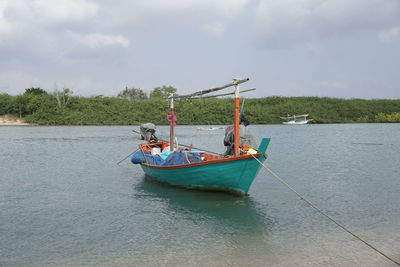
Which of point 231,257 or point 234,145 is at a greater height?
point 234,145

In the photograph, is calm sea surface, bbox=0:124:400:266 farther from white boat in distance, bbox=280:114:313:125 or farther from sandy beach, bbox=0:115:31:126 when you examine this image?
sandy beach, bbox=0:115:31:126

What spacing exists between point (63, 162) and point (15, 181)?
6029 mm

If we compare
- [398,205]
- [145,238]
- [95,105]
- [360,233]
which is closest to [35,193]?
[145,238]

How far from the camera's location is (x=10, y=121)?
71.2 m

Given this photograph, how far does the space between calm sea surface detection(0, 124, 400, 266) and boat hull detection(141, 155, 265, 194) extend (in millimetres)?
405

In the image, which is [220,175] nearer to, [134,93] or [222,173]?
[222,173]

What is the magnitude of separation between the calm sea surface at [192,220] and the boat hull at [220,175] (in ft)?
1.33

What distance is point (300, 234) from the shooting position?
9.49 metres

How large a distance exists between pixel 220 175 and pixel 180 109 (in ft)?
209

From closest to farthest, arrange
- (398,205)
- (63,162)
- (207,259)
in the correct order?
(207,259), (398,205), (63,162)

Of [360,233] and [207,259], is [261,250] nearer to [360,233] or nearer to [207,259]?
[207,259]

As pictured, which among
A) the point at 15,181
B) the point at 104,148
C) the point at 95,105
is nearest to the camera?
the point at 15,181

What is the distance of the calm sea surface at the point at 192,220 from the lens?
8172 mm

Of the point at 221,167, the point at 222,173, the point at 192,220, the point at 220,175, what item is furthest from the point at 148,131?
the point at 192,220
